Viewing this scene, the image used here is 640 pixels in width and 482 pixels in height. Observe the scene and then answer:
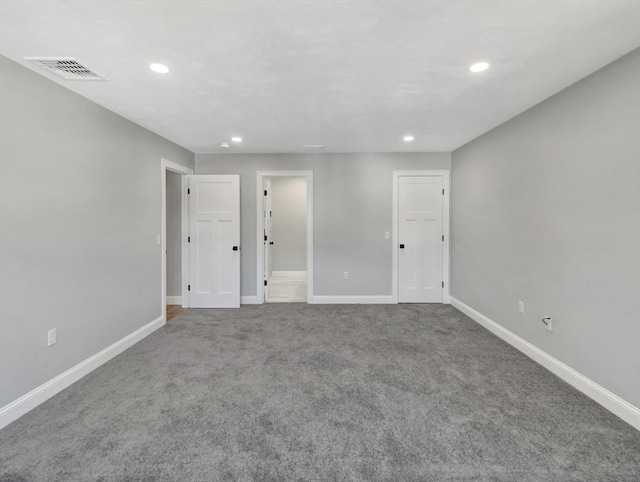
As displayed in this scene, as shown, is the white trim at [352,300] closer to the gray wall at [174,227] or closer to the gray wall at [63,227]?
the gray wall at [174,227]

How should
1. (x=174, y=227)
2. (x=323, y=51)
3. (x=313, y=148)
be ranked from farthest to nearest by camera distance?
(x=174, y=227) < (x=313, y=148) < (x=323, y=51)

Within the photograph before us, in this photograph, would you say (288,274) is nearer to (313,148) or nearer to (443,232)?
(313,148)

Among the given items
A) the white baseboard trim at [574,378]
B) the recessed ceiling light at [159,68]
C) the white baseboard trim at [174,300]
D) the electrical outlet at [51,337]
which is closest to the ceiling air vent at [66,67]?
the recessed ceiling light at [159,68]

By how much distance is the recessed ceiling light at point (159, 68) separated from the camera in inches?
81.0

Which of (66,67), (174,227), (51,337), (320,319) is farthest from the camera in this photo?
(174,227)

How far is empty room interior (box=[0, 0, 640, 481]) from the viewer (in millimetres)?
1637

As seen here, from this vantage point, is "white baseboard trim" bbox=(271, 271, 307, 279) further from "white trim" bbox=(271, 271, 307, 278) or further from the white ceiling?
the white ceiling

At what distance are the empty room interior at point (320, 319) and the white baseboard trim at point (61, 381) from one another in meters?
0.02

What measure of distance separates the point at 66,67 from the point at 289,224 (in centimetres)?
535

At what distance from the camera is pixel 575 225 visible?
240 cm

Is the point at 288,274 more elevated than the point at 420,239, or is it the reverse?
the point at 420,239

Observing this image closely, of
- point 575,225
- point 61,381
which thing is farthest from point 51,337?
point 575,225

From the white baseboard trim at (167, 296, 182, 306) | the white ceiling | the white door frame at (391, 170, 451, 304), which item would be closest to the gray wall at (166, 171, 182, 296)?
the white baseboard trim at (167, 296, 182, 306)

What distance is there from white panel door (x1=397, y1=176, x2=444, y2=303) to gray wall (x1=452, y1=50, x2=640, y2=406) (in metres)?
1.06
